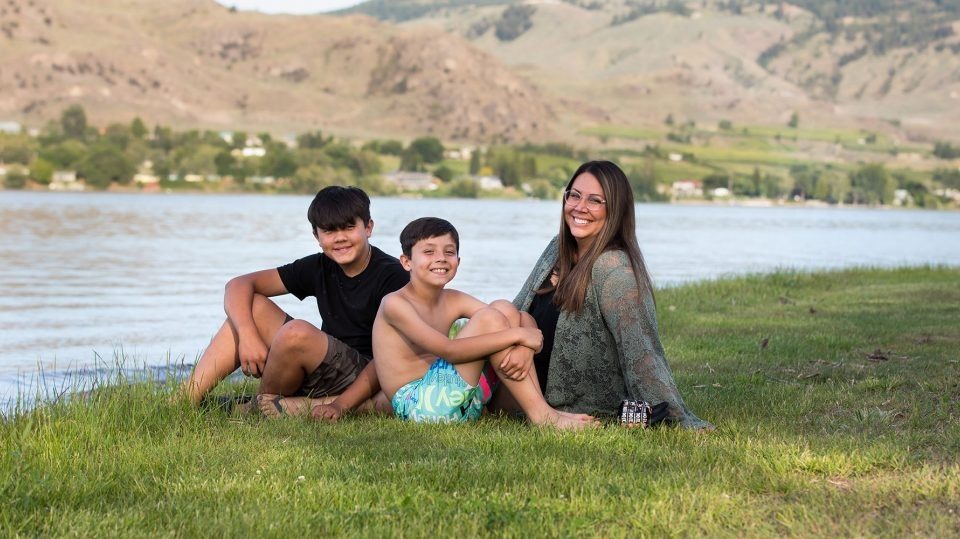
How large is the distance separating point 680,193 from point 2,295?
392 feet

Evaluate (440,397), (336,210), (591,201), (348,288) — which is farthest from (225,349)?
(591,201)

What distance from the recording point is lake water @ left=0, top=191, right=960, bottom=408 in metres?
14.9

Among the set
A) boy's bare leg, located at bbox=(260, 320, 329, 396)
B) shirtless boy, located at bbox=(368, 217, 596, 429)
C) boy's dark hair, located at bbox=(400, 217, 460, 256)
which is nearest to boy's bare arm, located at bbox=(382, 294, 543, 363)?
shirtless boy, located at bbox=(368, 217, 596, 429)

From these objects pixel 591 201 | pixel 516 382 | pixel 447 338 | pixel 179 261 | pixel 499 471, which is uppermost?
pixel 591 201

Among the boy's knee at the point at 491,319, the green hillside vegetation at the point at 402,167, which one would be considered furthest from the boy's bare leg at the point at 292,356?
the green hillside vegetation at the point at 402,167

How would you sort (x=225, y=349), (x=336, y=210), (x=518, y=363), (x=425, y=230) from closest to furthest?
(x=518, y=363) < (x=425, y=230) < (x=336, y=210) < (x=225, y=349)

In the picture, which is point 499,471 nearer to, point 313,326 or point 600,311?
point 600,311

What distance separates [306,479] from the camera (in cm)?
517

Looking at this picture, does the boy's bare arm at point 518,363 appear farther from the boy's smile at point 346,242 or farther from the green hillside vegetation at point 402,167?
the green hillside vegetation at point 402,167

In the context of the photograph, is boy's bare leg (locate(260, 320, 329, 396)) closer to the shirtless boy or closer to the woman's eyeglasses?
the shirtless boy

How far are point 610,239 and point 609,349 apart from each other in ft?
2.11

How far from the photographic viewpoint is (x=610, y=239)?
6.53 metres

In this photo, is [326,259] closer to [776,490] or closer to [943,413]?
[776,490]

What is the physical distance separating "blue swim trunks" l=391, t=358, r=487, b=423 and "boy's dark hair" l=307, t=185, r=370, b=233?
1024 millimetres
